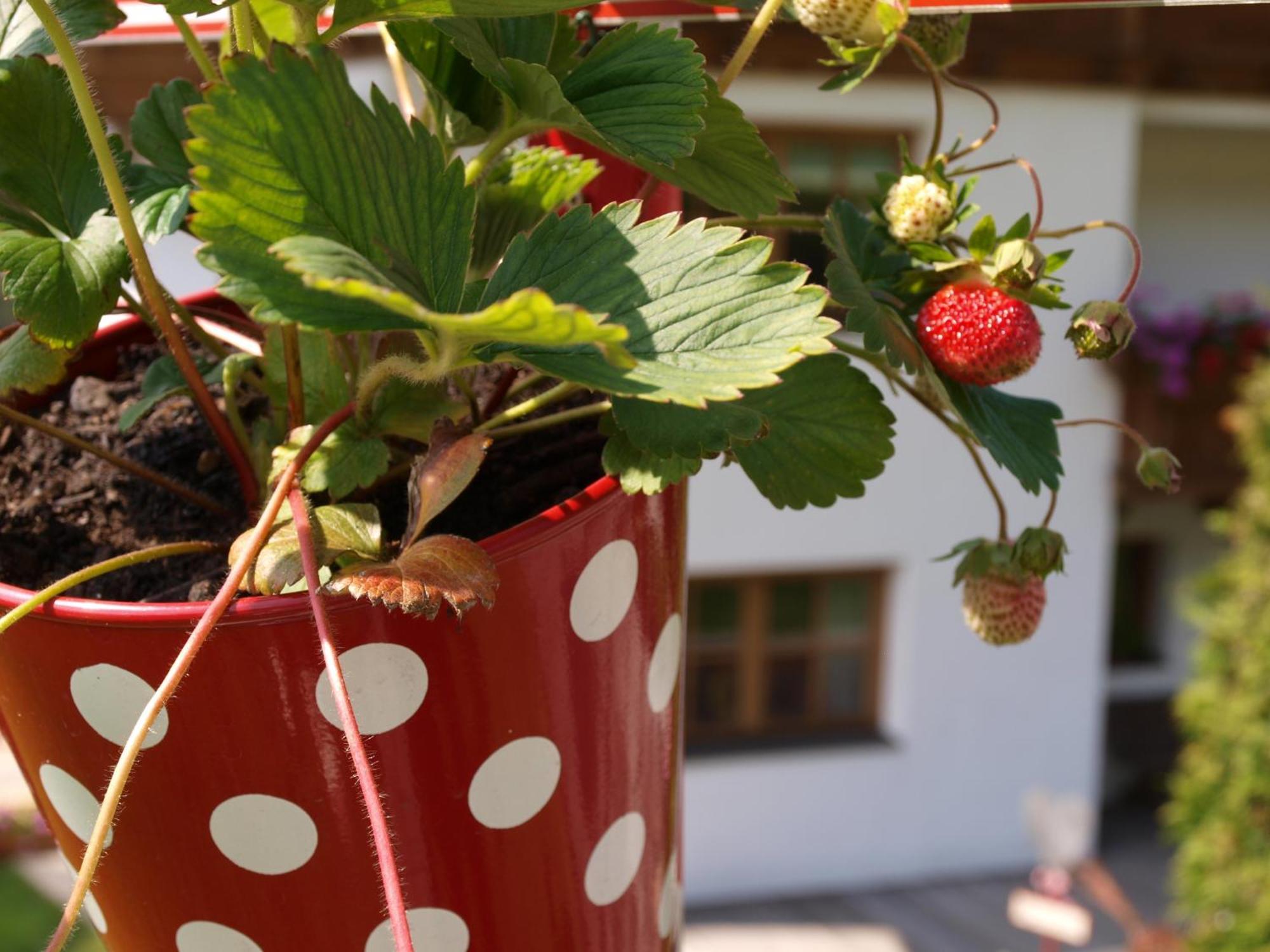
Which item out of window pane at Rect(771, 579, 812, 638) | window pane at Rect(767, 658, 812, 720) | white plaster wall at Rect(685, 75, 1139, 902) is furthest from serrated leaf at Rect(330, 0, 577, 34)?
window pane at Rect(767, 658, 812, 720)

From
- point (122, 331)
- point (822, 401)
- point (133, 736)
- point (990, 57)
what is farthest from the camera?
point (990, 57)

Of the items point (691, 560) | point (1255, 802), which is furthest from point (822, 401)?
point (691, 560)

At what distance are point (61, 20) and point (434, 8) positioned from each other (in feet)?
0.53

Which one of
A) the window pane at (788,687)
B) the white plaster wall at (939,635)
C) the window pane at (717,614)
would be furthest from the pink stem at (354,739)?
the window pane at (788,687)

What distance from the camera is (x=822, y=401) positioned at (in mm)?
352

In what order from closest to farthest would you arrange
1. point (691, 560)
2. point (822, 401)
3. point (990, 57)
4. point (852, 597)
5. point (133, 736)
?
point (133, 736) → point (822, 401) → point (990, 57) → point (691, 560) → point (852, 597)

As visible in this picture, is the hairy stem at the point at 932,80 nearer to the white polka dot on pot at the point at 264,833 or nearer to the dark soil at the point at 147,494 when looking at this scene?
the dark soil at the point at 147,494

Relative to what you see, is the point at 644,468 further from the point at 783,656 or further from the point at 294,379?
the point at 783,656

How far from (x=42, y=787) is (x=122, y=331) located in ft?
0.64

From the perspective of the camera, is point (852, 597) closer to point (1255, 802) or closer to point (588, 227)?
point (1255, 802)

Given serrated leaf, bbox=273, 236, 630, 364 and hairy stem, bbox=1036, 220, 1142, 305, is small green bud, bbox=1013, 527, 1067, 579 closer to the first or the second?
hairy stem, bbox=1036, 220, 1142, 305

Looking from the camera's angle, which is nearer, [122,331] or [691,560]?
[122,331]

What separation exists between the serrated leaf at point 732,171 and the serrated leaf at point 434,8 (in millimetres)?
68

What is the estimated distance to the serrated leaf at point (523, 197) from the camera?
357 millimetres
